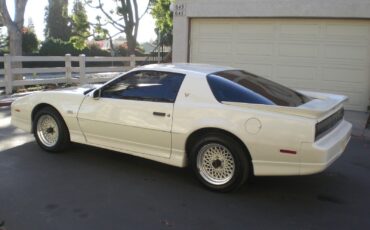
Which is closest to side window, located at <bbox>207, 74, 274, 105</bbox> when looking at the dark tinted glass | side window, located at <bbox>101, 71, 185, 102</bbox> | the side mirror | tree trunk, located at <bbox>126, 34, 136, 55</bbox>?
the dark tinted glass

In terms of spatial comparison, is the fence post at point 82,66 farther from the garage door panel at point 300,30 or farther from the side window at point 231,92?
the side window at point 231,92

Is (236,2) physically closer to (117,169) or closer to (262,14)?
(262,14)

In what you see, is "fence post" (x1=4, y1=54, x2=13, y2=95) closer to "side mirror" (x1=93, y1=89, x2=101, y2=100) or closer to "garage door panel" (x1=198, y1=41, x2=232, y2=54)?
"garage door panel" (x1=198, y1=41, x2=232, y2=54)

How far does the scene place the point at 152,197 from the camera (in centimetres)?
505

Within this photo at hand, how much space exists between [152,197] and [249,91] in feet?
5.38

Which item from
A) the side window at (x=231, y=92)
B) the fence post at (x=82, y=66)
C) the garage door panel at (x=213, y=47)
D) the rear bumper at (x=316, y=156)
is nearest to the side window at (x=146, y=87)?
the side window at (x=231, y=92)

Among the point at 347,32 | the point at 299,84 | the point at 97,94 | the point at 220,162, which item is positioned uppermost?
the point at 347,32

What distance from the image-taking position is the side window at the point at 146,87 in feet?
18.5

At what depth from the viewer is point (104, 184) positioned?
5.41 metres

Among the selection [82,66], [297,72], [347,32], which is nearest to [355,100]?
[297,72]

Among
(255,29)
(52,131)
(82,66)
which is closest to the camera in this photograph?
(52,131)

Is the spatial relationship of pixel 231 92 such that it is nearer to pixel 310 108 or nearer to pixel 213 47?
pixel 310 108

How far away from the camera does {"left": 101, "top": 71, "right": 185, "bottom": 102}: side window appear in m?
5.64

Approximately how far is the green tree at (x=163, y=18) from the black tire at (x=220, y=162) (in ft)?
61.4
